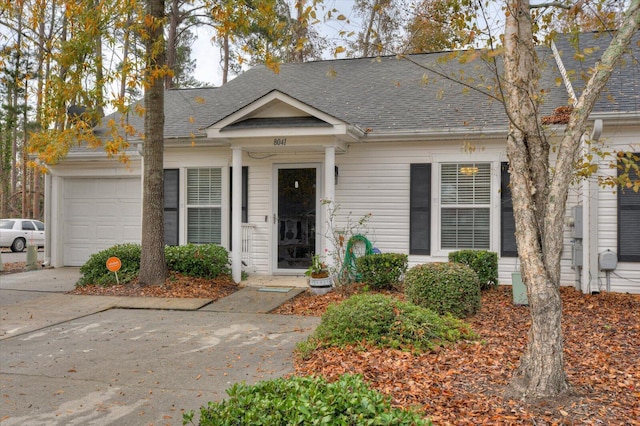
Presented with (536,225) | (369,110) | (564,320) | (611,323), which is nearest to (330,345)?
(536,225)

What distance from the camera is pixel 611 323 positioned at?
628 centimetres

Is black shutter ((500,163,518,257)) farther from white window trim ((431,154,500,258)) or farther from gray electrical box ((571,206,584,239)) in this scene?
gray electrical box ((571,206,584,239))

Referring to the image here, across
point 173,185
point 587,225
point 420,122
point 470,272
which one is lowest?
point 470,272

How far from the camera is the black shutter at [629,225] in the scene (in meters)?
8.38

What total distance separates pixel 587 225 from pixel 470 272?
2.96m

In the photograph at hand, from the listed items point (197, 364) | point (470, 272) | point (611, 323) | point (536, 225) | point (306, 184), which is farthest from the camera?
point (306, 184)

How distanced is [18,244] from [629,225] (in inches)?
818

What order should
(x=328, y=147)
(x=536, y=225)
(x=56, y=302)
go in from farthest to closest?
(x=328, y=147), (x=56, y=302), (x=536, y=225)

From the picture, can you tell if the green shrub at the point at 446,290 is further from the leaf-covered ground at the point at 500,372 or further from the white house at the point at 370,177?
the white house at the point at 370,177

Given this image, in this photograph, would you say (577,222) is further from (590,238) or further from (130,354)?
(130,354)

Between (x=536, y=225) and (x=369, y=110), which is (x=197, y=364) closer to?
(x=536, y=225)

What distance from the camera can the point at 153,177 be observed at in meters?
9.04

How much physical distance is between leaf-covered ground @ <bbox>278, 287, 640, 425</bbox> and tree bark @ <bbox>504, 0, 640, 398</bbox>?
0.78ft

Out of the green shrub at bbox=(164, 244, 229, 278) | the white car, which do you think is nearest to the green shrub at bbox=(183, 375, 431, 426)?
the green shrub at bbox=(164, 244, 229, 278)
